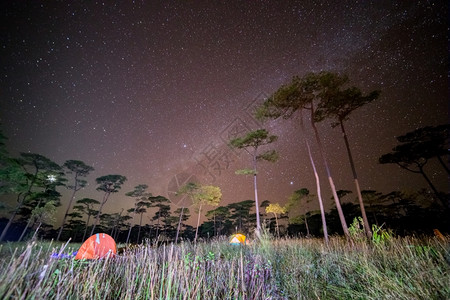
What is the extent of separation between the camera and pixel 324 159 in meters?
10.1

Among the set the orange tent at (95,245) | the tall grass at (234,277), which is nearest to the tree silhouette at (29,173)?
the orange tent at (95,245)

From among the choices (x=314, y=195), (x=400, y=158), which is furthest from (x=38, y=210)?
(x=400, y=158)

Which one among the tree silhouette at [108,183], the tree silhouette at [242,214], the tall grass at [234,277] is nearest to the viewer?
the tall grass at [234,277]

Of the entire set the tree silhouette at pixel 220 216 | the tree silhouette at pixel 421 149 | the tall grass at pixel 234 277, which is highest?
the tree silhouette at pixel 421 149

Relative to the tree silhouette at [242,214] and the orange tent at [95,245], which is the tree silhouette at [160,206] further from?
the orange tent at [95,245]

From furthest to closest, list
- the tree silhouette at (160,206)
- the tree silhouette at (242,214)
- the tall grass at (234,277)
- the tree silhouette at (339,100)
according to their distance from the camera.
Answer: the tree silhouette at (242,214), the tree silhouette at (160,206), the tree silhouette at (339,100), the tall grass at (234,277)

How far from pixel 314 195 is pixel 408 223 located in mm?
Answer: 12426

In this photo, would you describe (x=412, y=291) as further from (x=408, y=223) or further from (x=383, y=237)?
(x=408, y=223)

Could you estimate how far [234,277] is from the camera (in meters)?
2.61

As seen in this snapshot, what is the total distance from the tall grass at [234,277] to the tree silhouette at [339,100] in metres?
8.51

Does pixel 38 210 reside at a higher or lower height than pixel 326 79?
lower

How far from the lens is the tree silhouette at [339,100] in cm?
1040

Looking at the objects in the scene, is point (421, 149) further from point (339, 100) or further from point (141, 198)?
point (141, 198)

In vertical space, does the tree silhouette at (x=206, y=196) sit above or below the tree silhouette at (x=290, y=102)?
below
